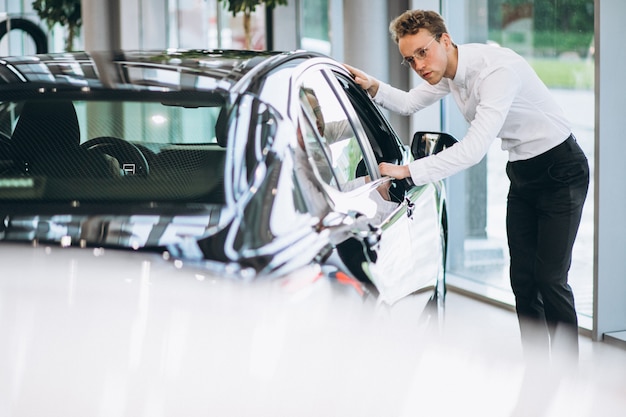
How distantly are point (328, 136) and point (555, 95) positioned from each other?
8.63 ft

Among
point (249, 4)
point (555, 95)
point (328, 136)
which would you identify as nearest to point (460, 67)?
point (328, 136)

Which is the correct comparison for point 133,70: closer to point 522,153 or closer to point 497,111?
point 497,111

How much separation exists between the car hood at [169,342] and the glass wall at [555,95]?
3091 mm

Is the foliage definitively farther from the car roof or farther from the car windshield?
the car roof

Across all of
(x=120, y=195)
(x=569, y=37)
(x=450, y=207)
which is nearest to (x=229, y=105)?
(x=120, y=195)

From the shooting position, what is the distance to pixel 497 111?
2.89 m

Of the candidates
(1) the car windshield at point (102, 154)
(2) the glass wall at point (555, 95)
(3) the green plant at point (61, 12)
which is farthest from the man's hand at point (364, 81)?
(3) the green plant at point (61, 12)

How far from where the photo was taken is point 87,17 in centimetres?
974

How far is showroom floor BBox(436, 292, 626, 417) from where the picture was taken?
2023 mm

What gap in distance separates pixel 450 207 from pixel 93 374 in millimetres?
4703

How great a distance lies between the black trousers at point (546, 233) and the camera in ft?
10.2

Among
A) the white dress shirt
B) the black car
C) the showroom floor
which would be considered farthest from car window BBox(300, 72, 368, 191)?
the showroom floor

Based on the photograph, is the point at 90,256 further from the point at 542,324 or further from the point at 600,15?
the point at 600,15

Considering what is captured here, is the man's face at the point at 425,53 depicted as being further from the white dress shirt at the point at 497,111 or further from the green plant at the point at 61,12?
the green plant at the point at 61,12
